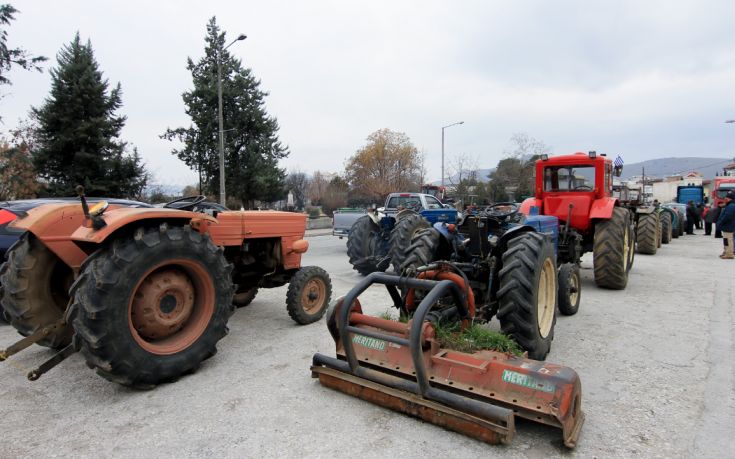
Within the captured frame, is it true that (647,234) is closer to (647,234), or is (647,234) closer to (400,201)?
(647,234)

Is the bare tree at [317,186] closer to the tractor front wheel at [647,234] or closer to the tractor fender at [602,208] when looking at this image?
the tractor front wheel at [647,234]

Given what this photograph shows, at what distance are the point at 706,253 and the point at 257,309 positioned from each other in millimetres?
13397

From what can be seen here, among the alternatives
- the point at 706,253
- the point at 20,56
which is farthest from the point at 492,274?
the point at 20,56

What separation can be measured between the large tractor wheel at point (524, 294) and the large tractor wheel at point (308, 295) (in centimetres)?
239

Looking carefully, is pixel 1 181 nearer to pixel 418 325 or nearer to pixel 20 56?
pixel 20 56

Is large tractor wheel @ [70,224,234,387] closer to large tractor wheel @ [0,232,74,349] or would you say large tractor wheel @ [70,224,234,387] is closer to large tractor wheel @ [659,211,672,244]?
large tractor wheel @ [0,232,74,349]

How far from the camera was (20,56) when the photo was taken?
18266 mm

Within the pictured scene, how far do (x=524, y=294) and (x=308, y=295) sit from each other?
8.88 feet

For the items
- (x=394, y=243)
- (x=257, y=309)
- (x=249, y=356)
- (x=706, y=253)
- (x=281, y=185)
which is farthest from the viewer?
(x=281, y=185)

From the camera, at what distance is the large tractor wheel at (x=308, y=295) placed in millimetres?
5422

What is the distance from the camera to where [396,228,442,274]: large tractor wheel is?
505 centimetres

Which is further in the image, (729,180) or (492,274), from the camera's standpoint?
(729,180)

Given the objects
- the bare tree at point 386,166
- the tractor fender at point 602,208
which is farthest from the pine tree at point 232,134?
the tractor fender at point 602,208

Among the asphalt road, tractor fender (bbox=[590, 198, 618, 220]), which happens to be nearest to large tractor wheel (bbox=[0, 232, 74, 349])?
the asphalt road
